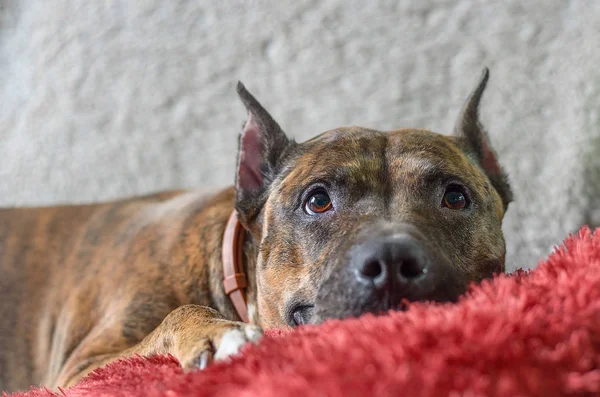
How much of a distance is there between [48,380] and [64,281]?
0.42 metres

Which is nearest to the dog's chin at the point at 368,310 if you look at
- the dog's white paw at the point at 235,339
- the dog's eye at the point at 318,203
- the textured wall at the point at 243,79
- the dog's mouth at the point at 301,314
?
the dog's white paw at the point at 235,339

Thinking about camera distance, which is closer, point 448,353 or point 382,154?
point 448,353

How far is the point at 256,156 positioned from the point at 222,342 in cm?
101

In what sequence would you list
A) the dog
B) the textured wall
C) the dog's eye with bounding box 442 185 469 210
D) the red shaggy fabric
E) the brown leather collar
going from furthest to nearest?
the textured wall → the brown leather collar → the dog's eye with bounding box 442 185 469 210 → the dog → the red shaggy fabric

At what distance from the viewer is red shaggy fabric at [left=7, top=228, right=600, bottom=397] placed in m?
0.85

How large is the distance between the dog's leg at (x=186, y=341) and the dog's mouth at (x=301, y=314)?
8.9 inches

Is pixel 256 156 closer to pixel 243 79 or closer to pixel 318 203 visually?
pixel 318 203

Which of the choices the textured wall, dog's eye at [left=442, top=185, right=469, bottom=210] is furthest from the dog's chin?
the textured wall

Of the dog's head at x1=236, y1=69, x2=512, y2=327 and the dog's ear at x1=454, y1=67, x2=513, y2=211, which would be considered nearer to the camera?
the dog's head at x1=236, y1=69, x2=512, y2=327

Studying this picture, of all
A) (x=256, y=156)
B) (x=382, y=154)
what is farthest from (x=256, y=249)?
(x=382, y=154)

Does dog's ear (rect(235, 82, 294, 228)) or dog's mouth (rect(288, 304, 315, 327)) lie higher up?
dog's ear (rect(235, 82, 294, 228))

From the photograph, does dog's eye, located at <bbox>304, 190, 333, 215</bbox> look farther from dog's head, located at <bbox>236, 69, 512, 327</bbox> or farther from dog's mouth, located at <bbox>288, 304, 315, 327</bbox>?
dog's mouth, located at <bbox>288, 304, 315, 327</bbox>

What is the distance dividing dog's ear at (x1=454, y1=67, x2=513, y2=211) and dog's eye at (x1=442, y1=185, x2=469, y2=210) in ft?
1.58

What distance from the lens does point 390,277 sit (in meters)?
1.36
